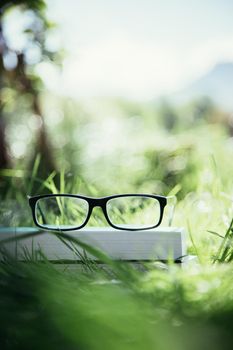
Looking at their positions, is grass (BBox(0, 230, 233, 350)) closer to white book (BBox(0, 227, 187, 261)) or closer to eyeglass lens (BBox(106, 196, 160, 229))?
white book (BBox(0, 227, 187, 261))

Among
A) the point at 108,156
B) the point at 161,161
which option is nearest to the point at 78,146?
the point at 108,156

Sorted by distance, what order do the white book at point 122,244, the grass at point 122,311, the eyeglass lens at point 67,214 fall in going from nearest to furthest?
the grass at point 122,311, the white book at point 122,244, the eyeglass lens at point 67,214

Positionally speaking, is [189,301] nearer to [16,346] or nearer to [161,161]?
[16,346]

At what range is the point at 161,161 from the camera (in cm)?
193

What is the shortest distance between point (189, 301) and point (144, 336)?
5cm

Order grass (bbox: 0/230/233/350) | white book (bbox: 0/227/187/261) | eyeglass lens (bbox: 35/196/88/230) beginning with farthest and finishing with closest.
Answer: eyeglass lens (bbox: 35/196/88/230)
white book (bbox: 0/227/187/261)
grass (bbox: 0/230/233/350)

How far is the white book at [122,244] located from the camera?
611 millimetres

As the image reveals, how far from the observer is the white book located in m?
0.61

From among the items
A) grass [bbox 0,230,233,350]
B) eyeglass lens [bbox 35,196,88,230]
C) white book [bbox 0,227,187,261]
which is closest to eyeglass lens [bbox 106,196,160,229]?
eyeglass lens [bbox 35,196,88,230]

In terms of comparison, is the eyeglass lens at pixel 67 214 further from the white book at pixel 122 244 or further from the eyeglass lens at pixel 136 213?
the white book at pixel 122 244

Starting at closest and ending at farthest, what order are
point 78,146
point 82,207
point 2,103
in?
1. point 82,207
2. point 2,103
3. point 78,146

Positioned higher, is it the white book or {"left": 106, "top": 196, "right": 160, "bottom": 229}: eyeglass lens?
the white book

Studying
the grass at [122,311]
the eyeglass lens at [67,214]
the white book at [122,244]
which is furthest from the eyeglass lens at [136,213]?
the grass at [122,311]

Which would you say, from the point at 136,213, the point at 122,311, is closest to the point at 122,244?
the point at 122,311
